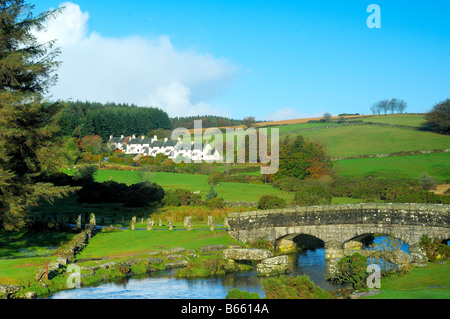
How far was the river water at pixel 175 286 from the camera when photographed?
21.6 metres

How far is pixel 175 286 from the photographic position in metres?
24.1

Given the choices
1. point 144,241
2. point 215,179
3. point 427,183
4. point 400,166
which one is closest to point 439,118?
point 400,166

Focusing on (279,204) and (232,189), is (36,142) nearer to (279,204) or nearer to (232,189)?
(279,204)

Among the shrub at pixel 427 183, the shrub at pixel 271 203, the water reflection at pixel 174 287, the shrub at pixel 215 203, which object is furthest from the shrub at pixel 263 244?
the shrub at pixel 427 183

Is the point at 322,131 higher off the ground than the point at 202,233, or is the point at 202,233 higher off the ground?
the point at 322,131

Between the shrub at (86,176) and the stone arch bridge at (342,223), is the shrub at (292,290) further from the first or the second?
the shrub at (86,176)

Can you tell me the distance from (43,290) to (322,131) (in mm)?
113268

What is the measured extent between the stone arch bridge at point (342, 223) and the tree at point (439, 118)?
79344mm

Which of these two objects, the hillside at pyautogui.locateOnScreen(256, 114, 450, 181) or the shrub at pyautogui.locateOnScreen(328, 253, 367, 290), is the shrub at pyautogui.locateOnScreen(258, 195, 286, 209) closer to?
the shrub at pyautogui.locateOnScreen(328, 253, 367, 290)

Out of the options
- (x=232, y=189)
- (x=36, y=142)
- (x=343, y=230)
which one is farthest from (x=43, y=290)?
(x=232, y=189)

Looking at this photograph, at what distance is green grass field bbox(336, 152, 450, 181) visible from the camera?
2997 inches

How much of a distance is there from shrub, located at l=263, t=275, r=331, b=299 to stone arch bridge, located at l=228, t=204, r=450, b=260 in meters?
12.7

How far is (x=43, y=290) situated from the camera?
2123 centimetres

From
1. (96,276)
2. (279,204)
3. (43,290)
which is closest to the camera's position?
(43,290)
